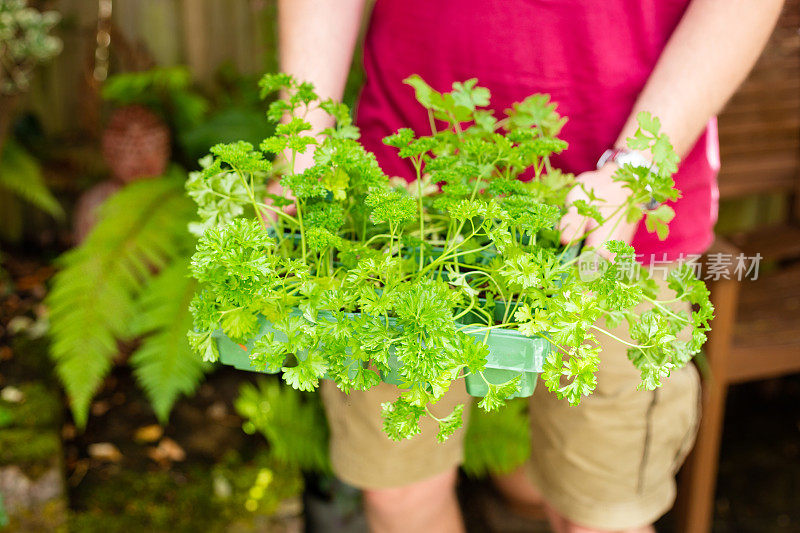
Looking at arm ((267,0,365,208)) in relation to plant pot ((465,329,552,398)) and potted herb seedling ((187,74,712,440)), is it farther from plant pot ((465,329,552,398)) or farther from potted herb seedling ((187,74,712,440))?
plant pot ((465,329,552,398))

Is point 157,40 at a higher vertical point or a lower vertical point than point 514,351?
lower

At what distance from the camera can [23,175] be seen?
2.75m

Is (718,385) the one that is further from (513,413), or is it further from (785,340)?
(513,413)

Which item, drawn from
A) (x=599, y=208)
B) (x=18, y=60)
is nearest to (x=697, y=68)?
(x=599, y=208)

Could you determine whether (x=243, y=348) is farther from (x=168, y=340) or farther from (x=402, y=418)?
(x=168, y=340)

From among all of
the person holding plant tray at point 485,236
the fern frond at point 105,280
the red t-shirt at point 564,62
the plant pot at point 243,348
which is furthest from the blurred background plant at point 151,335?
the plant pot at point 243,348

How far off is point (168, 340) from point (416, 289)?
1566 millimetres

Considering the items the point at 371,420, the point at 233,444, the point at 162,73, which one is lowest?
the point at 233,444

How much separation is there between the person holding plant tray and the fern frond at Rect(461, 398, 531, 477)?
593 mm

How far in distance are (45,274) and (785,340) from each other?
283 cm

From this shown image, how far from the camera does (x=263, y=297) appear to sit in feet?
2.81

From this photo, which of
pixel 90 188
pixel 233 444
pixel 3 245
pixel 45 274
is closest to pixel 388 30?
pixel 233 444

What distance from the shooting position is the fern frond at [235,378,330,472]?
212 centimetres

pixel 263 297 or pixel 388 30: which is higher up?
pixel 388 30
